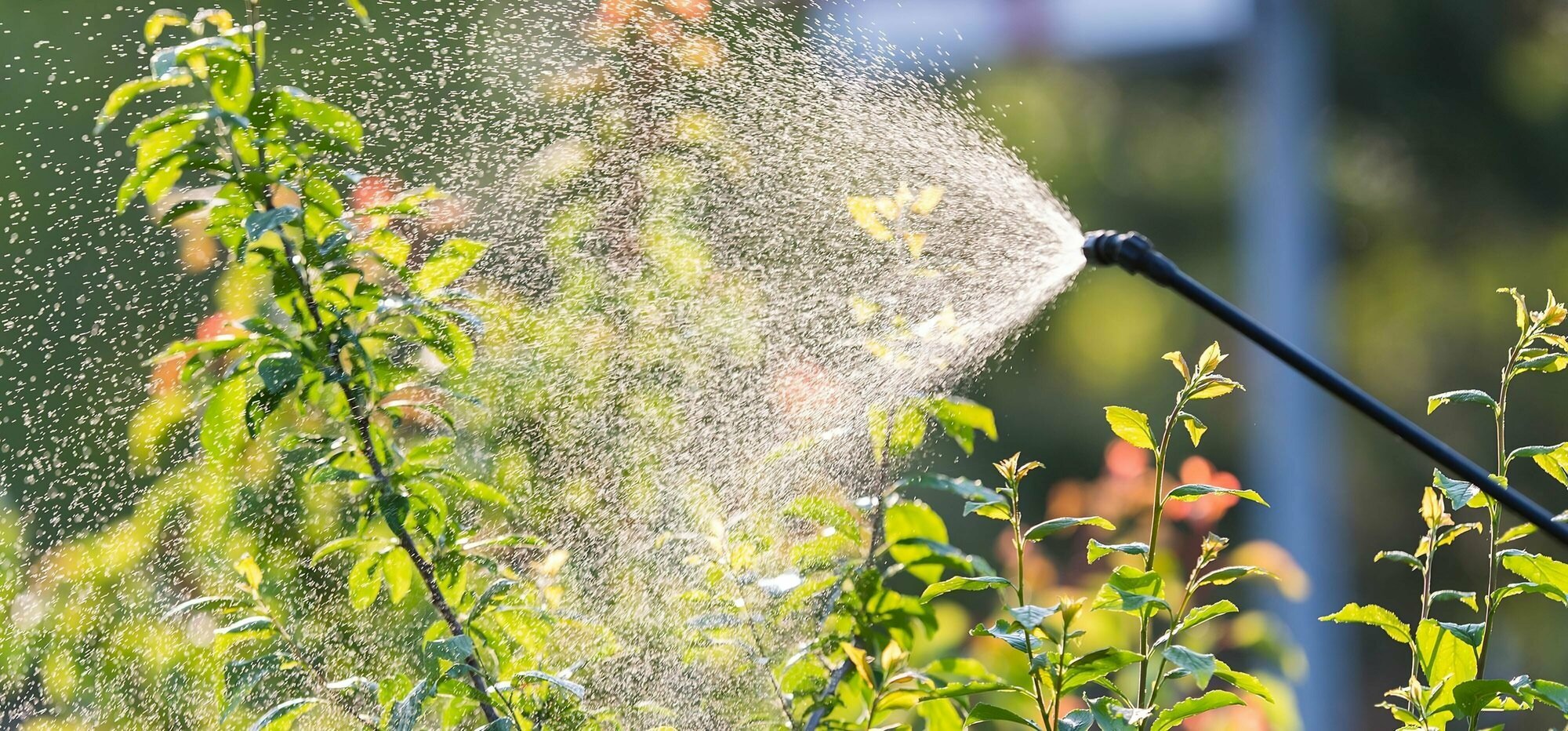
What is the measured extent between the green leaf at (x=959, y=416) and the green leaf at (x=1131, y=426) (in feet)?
0.71

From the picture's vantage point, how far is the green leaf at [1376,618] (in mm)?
1005

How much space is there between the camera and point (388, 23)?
12.7 ft

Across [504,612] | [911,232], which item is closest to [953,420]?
[911,232]

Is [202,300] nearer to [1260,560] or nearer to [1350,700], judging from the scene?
[1260,560]

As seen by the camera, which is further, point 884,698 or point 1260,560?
point 1260,560

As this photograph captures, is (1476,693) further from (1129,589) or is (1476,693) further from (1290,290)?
(1290,290)

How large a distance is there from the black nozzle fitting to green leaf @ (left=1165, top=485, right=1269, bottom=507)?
0.15 meters

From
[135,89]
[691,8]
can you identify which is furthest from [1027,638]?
[691,8]

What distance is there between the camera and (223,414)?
1124 mm

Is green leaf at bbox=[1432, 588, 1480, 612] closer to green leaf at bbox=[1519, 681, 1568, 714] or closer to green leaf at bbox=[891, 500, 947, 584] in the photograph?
Result: green leaf at bbox=[1519, 681, 1568, 714]

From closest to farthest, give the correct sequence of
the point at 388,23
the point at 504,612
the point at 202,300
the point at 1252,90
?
the point at 504,612 < the point at 202,300 < the point at 388,23 < the point at 1252,90

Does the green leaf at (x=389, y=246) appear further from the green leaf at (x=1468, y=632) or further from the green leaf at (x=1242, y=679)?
the green leaf at (x=1468, y=632)

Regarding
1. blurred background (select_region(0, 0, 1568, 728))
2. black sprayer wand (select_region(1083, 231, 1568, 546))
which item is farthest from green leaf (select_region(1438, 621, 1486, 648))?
blurred background (select_region(0, 0, 1568, 728))

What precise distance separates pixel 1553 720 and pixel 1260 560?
4.58 m
